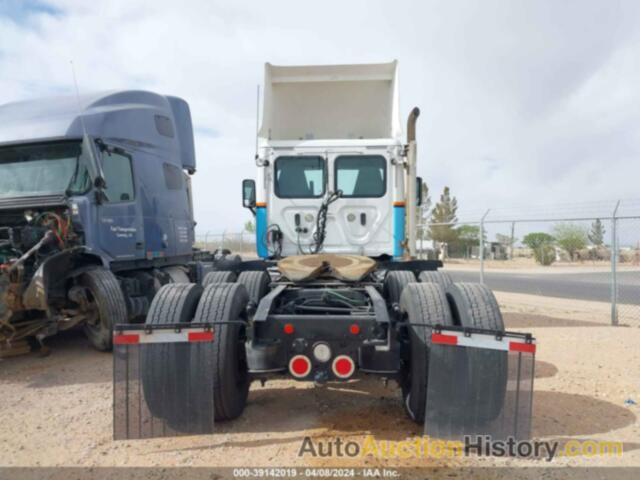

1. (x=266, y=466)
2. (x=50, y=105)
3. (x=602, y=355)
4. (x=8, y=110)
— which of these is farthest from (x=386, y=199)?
(x=8, y=110)

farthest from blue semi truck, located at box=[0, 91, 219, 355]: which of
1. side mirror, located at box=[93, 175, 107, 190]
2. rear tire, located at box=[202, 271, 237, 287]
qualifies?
rear tire, located at box=[202, 271, 237, 287]

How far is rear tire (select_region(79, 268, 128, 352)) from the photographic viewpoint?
6.39 metres

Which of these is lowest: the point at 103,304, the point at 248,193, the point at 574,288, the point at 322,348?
the point at 574,288

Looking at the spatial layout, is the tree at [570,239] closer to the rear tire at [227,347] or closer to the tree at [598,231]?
the tree at [598,231]

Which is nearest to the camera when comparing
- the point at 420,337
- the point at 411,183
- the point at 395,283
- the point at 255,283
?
the point at 420,337

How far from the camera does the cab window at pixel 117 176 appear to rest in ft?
23.2

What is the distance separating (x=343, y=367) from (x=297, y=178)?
344cm

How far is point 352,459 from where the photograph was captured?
3.25 m

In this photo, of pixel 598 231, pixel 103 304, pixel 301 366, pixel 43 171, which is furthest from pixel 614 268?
pixel 43 171

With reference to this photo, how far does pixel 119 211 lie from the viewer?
7.28m

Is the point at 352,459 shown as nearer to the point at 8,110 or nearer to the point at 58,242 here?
the point at 58,242

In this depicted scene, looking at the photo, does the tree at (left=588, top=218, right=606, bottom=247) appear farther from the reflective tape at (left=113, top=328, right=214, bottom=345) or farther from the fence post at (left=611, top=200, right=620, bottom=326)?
the reflective tape at (left=113, top=328, right=214, bottom=345)

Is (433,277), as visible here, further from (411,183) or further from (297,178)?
(297,178)

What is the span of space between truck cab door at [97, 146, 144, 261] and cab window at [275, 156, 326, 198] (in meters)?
2.56
